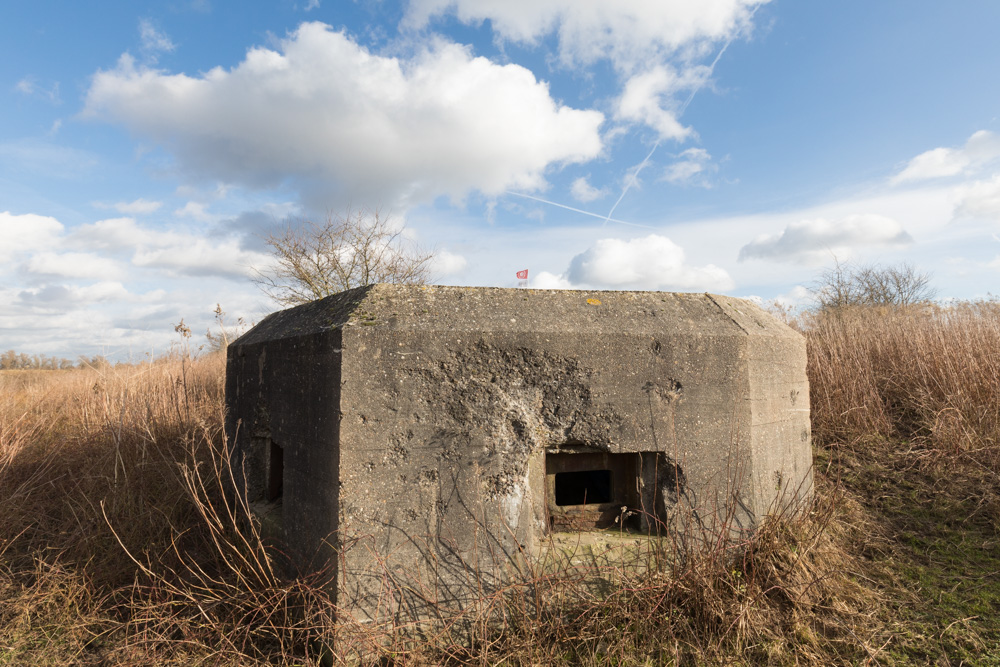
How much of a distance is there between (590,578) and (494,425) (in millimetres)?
907

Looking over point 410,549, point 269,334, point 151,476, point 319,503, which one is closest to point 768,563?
point 410,549

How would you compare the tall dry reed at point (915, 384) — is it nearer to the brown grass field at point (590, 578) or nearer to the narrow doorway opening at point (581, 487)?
the brown grass field at point (590, 578)

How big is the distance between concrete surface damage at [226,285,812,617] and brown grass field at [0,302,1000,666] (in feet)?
0.79

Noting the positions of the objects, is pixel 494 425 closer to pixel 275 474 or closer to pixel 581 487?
pixel 581 487

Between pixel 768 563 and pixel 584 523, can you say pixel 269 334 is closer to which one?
pixel 584 523

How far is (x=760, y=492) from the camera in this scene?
316 cm

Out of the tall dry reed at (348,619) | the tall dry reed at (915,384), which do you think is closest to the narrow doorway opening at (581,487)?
the tall dry reed at (348,619)

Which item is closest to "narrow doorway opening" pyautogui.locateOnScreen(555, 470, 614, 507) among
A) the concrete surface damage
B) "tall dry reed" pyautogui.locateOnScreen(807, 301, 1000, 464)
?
the concrete surface damage

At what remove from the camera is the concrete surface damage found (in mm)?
2602

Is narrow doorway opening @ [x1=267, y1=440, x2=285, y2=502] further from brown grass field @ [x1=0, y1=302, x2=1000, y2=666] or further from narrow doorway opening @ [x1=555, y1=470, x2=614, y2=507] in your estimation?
narrow doorway opening @ [x1=555, y1=470, x2=614, y2=507]

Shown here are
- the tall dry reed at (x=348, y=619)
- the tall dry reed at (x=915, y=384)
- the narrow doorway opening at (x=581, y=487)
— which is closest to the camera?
the tall dry reed at (x=348, y=619)

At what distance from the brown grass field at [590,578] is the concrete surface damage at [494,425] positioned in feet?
0.79

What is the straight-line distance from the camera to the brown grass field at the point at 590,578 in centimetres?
263

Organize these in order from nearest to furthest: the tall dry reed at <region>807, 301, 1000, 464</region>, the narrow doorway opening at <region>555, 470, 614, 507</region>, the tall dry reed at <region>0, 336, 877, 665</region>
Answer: the tall dry reed at <region>0, 336, 877, 665</region> < the narrow doorway opening at <region>555, 470, 614, 507</region> < the tall dry reed at <region>807, 301, 1000, 464</region>
